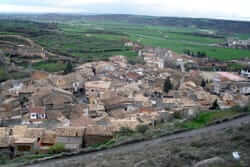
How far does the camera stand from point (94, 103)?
789 inches

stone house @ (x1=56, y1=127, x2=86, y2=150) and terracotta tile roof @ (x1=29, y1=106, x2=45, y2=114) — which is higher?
stone house @ (x1=56, y1=127, x2=86, y2=150)

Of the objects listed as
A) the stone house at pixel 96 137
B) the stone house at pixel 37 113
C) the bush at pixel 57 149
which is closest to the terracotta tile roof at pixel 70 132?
→ the stone house at pixel 96 137

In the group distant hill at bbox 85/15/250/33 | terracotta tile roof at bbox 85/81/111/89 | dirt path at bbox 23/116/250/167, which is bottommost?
terracotta tile roof at bbox 85/81/111/89

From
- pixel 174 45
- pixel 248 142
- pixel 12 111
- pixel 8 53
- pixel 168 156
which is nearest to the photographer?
pixel 168 156

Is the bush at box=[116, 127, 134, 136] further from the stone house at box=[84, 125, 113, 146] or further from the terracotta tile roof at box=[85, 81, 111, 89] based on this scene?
the terracotta tile roof at box=[85, 81, 111, 89]

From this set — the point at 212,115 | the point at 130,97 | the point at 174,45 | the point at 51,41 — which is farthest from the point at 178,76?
the point at 174,45

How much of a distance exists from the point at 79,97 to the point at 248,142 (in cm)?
1773

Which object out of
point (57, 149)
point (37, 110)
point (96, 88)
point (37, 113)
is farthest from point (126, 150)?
point (96, 88)

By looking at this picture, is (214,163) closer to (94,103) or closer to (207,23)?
(94,103)

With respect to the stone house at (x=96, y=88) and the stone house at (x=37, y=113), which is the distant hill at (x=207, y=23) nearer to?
the stone house at (x=96, y=88)

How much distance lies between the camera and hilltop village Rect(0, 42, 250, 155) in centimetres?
1211

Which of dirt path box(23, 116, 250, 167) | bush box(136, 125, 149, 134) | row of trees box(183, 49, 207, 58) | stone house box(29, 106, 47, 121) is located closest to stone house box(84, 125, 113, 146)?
bush box(136, 125, 149, 134)

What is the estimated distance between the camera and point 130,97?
20719mm

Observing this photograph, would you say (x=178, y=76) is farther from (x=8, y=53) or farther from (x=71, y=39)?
(x=71, y=39)
